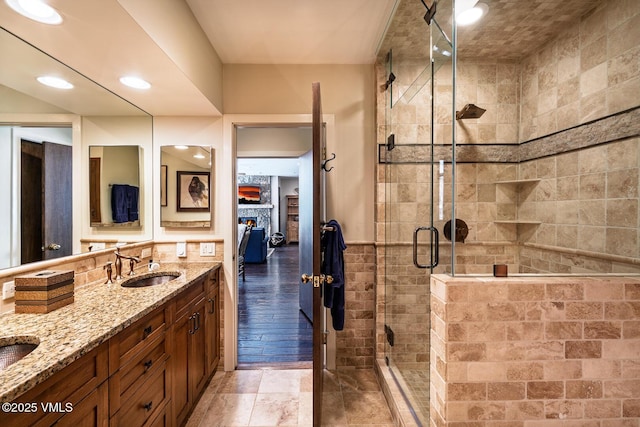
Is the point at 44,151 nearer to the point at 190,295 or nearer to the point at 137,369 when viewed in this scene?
the point at 190,295

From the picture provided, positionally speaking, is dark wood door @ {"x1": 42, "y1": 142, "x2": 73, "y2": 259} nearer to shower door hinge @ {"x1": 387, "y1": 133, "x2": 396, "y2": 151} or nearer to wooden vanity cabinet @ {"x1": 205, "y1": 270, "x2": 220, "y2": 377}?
wooden vanity cabinet @ {"x1": 205, "y1": 270, "x2": 220, "y2": 377}

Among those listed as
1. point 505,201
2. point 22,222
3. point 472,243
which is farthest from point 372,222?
point 22,222

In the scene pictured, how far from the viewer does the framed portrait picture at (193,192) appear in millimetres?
2277

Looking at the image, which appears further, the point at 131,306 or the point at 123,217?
the point at 123,217

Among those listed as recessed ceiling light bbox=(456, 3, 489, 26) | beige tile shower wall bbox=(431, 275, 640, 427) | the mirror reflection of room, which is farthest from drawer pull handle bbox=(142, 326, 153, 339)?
recessed ceiling light bbox=(456, 3, 489, 26)

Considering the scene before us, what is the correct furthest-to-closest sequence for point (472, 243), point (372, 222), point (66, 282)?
point (372, 222)
point (472, 243)
point (66, 282)

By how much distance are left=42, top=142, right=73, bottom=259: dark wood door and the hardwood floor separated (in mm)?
1671

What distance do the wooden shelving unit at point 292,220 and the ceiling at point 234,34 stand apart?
8.55 meters

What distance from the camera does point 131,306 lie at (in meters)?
1.26

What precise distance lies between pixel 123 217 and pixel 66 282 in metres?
0.88

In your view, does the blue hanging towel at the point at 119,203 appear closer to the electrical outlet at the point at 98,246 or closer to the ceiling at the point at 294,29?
the electrical outlet at the point at 98,246

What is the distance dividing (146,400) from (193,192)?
1512 mm

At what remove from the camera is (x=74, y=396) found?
2.86 ft

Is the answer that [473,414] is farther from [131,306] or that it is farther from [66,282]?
[66,282]
